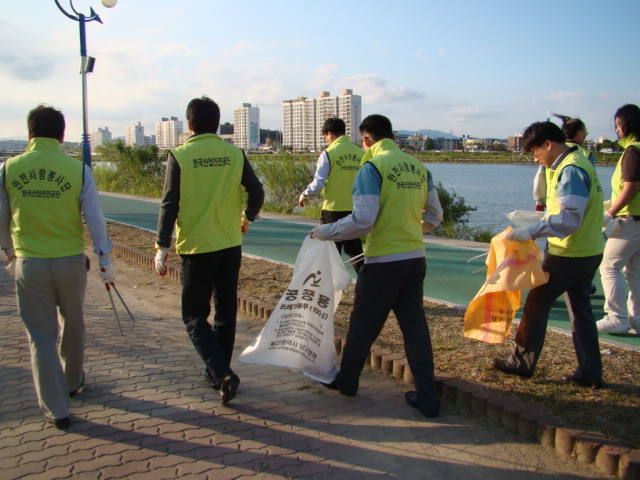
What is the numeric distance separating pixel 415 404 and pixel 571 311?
1.35 metres

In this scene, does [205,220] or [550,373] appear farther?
[550,373]

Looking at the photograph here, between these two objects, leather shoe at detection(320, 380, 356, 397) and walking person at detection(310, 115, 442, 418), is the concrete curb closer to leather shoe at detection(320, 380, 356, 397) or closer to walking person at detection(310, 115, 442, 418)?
walking person at detection(310, 115, 442, 418)

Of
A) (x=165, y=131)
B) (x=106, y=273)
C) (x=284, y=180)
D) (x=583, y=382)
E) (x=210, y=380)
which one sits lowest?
(x=210, y=380)

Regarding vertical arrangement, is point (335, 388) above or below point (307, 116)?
below

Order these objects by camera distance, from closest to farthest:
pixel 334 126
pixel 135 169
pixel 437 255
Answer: pixel 334 126, pixel 437 255, pixel 135 169

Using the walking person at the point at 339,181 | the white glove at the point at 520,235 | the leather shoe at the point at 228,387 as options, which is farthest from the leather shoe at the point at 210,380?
the white glove at the point at 520,235

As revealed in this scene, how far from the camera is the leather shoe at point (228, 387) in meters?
3.87

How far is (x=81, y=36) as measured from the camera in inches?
483

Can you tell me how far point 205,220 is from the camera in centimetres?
388

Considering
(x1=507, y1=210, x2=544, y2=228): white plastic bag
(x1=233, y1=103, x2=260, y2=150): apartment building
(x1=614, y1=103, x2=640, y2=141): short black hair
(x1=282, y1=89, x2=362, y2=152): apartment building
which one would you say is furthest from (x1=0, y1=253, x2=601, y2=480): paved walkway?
(x1=233, y1=103, x2=260, y2=150): apartment building

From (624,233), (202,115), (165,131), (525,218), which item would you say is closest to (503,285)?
(525,218)

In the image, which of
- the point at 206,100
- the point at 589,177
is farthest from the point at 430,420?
the point at 206,100

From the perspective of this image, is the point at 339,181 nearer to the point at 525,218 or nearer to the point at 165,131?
the point at 525,218

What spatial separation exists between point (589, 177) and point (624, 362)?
168cm
